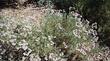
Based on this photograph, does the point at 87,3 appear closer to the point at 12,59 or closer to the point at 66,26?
the point at 66,26

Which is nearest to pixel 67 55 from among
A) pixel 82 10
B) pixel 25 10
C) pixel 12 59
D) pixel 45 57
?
pixel 45 57

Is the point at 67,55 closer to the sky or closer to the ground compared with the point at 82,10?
closer to the ground

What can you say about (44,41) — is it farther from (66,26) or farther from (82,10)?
(82,10)

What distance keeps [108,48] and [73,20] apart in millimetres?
841

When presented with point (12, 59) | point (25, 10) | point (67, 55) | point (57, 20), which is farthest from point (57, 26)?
point (25, 10)

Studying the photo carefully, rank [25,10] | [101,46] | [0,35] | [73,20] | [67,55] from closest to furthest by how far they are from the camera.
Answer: [0,35], [67,55], [73,20], [101,46], [25,10]

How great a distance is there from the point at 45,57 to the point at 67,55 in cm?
42

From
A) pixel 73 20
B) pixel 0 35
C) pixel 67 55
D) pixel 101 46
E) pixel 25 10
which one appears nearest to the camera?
pixel 0 35

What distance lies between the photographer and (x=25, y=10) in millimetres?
5934

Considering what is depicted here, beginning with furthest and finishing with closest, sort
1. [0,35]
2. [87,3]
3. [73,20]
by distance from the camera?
[87,3], [73,20], [0,35]

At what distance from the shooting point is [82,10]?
5.48 m

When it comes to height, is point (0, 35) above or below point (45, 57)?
above

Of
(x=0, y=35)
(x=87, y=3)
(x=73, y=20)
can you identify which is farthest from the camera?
(x=87, y=3)

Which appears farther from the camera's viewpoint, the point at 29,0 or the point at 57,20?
the point at 29,0
